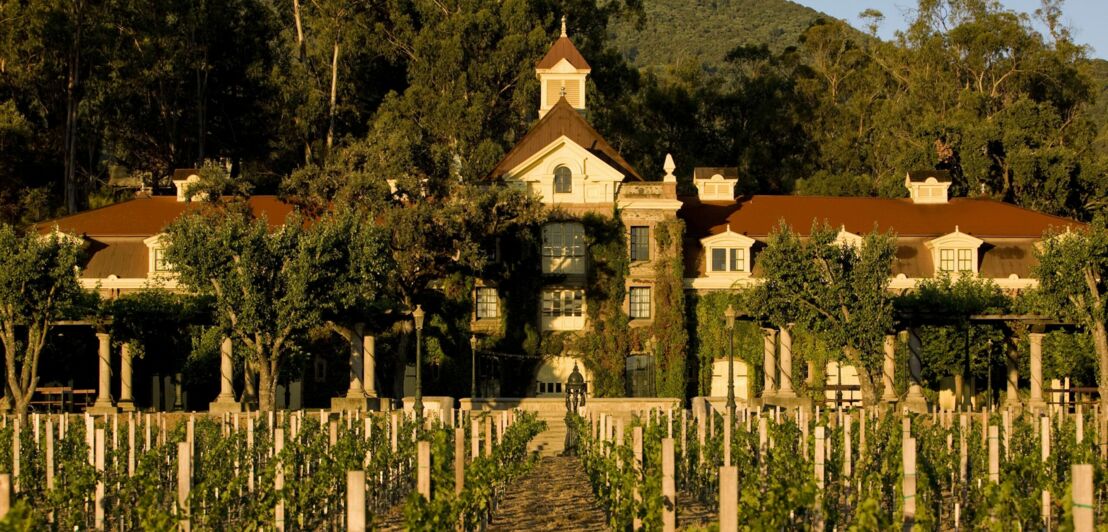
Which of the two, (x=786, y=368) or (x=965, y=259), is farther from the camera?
(x=965, y=259)

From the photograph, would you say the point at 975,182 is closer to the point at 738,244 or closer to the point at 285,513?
the point at 738,244

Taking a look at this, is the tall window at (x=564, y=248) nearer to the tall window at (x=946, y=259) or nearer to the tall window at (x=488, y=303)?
the tall window at (x=488, y=303)

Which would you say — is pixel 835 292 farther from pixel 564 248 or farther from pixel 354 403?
pixel 564 248

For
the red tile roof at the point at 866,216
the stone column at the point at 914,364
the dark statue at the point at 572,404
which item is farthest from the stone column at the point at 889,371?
the red tile roof at the point at 866,216

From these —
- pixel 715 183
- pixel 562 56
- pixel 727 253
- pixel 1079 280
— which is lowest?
pixel 1079 280

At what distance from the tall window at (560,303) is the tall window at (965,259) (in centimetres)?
1348

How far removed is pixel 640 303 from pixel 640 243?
6.98 ft

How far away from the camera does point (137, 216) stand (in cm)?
6556

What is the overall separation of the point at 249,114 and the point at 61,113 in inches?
360

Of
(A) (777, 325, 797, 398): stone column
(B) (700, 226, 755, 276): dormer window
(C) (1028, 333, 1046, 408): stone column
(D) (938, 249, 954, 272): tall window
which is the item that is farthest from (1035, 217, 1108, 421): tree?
(B) (700, 226, 755, 276): dormer window

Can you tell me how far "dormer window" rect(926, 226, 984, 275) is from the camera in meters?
62.8

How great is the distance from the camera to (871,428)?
3944 centimetres

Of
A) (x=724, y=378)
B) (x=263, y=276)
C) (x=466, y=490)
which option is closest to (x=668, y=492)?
(x=466, y=490)

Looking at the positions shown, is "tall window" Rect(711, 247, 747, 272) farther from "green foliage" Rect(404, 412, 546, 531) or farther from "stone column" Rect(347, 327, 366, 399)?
"green foliage" Rect(404, 412, 546, 531)
